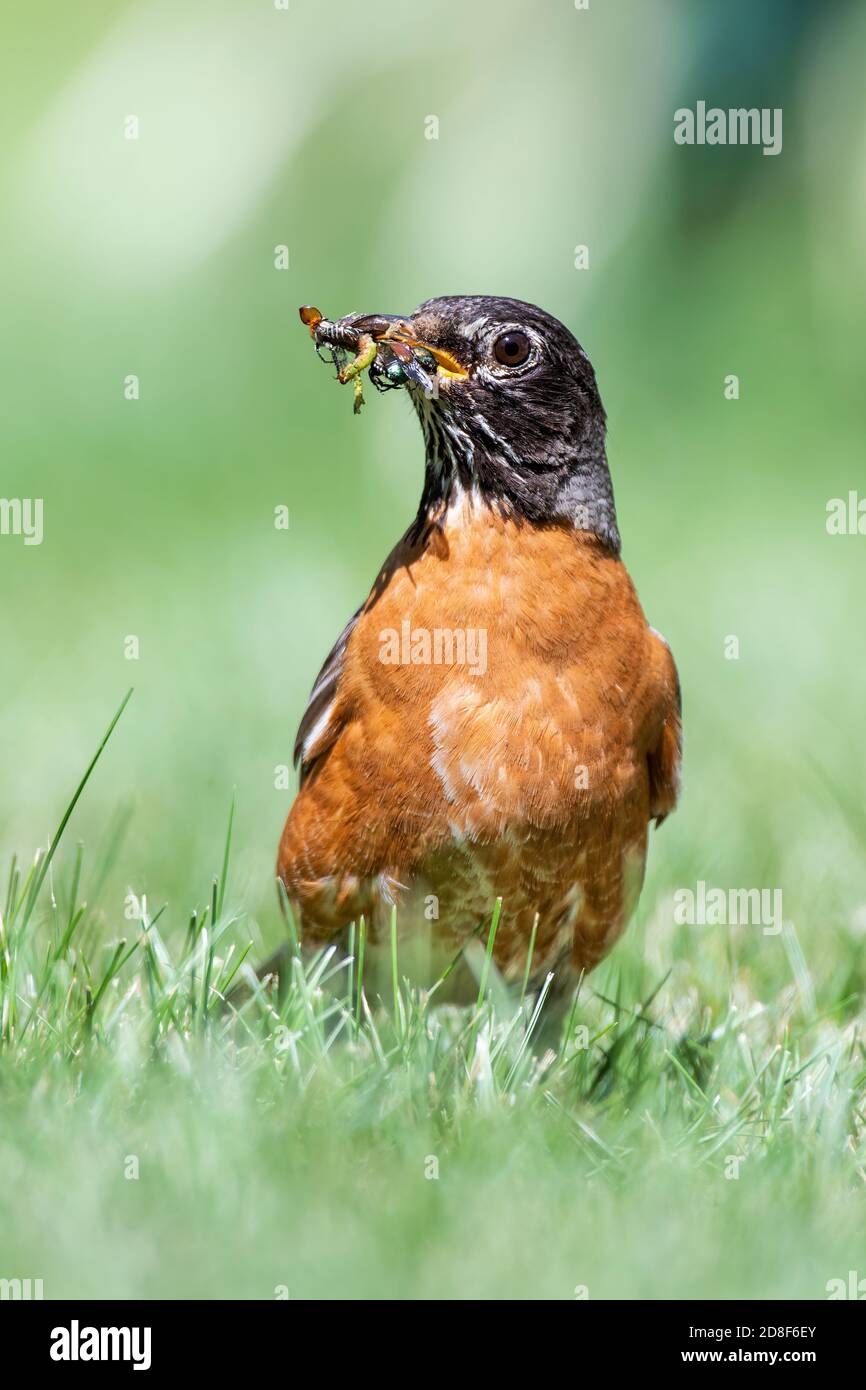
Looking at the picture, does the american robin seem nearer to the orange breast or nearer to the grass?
the orange breast

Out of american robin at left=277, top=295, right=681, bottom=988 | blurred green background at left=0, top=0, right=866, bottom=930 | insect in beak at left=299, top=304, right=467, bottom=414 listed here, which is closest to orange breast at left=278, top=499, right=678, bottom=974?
american robin at left=277, top=295, right=681, bottom=988

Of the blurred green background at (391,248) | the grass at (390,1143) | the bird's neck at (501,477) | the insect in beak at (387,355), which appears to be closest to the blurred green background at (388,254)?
the blurred green background at (391,248)

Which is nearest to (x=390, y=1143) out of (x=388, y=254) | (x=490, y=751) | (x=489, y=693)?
(x=490, y=751)

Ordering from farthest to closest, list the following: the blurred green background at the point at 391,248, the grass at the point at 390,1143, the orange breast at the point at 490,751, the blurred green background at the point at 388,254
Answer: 1. the blurred green background at the point at 391,248
2. the blurred green background at the point at 388,254
3. the orange breast at the point at 490,751
4. the grass at the point at 390,1143

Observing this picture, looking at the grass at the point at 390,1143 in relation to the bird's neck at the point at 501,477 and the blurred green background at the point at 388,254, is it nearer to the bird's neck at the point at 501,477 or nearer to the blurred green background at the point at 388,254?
the bird's neck at the point at 501,477

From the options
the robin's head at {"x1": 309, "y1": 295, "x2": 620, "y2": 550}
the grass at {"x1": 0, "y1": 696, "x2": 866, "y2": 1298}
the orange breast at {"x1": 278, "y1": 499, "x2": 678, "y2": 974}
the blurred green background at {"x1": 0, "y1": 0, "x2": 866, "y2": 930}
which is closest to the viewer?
the grass at {"x1": 0, "y1": 696, "x2": 866, "y2": 1298}

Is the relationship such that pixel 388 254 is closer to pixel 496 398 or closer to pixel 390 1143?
pixel 496 398

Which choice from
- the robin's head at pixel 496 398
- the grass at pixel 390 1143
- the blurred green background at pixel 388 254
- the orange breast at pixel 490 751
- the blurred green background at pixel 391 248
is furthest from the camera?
the blurred green background at pixel 391 248
